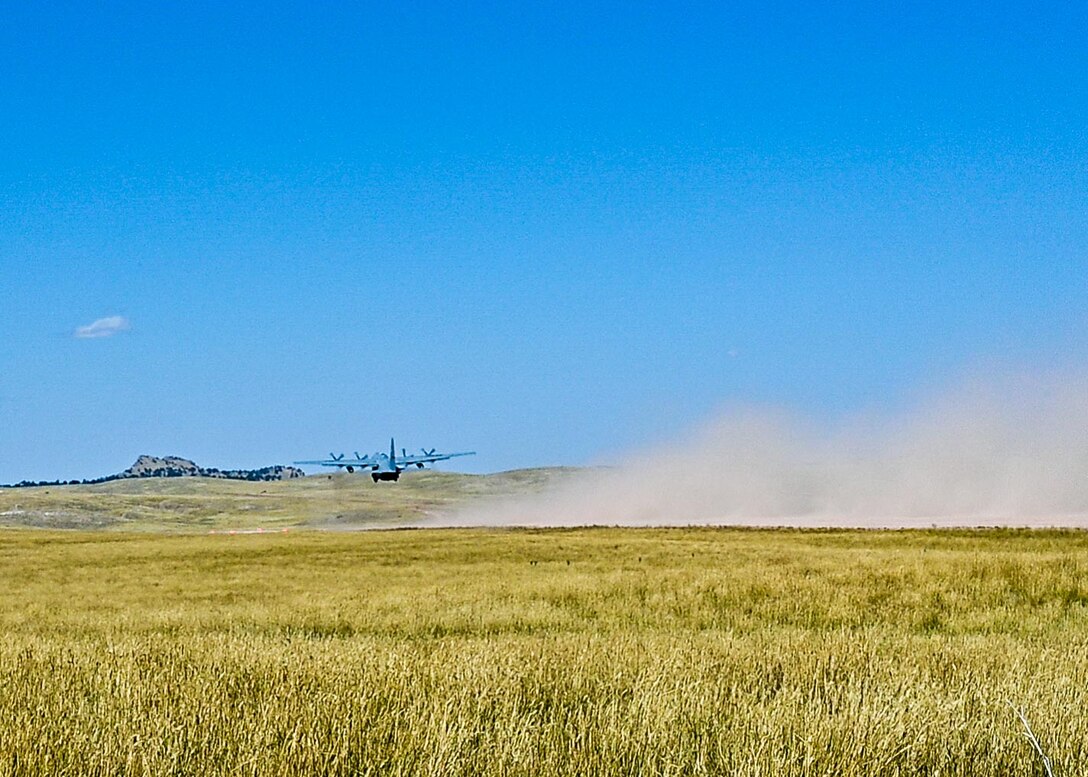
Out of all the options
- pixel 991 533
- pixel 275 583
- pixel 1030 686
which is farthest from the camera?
pixel 991 533

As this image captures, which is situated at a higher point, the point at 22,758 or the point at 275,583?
the point at 22,758

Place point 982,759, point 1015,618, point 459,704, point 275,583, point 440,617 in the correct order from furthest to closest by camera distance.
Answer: point 275,583
point 440,617
point 1015,618
point 459,704
point 982,759

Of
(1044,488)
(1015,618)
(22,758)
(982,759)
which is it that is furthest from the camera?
(1044,488)

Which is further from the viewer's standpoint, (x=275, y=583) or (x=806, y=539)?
(x=806, y=539)

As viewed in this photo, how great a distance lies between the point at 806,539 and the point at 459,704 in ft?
169

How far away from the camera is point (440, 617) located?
20.7 m

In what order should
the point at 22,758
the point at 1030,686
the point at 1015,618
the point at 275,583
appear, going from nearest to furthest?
the point at 22,758 → the point at 1030,686 → the point at 1015,618 → the point at 275,583

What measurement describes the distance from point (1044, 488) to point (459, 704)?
96.6 meters

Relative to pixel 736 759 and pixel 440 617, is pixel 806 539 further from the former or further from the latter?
pixel 736 759

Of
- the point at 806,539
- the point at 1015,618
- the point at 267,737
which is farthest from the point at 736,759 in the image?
the point at 806,539

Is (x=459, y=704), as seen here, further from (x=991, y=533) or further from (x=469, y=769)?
(x=991, y=533)

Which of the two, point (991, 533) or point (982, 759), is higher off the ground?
point (982, 759)

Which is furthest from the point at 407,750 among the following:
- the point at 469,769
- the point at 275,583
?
the point at 275,583

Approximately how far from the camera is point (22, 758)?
6.00m
